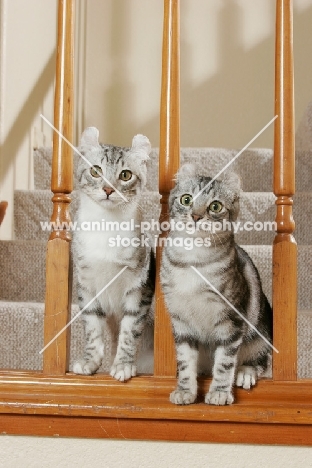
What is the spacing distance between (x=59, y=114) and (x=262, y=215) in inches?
41.6

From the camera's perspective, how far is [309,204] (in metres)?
2.03

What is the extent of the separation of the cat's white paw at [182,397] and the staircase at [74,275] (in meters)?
0.36

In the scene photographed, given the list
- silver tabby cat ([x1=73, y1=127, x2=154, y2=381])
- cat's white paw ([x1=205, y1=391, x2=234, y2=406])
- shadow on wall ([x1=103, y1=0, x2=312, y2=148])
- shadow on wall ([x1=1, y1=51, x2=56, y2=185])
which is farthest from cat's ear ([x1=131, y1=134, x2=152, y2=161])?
shadow on wall ([x1=103, y1=0, x2=312, y2=148])

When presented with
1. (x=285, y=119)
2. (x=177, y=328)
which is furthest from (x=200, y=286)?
(x=285, y=119)

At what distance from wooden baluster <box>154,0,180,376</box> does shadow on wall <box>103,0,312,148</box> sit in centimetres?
216

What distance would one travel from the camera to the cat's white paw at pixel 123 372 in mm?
1110

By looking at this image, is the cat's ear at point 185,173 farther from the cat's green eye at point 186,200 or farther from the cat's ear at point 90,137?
the cat's ear at point 90,137

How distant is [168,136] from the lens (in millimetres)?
1128

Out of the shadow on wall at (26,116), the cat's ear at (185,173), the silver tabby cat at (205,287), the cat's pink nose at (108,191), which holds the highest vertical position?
the shadow on wall at (26,116)

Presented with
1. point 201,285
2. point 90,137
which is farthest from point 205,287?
point 90,137

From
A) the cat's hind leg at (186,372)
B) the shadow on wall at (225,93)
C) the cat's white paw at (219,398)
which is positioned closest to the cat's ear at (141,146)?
the cat's hind leg at (186,372)

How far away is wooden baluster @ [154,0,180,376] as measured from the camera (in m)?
1.12

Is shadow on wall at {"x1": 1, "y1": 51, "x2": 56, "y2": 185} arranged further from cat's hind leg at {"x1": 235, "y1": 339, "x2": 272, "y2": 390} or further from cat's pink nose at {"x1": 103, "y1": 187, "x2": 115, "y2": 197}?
cat's hind leg at {"x1": 235, "y1": 339, "x2": 272, "y2": 390}

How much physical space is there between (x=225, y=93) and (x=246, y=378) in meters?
2.48
